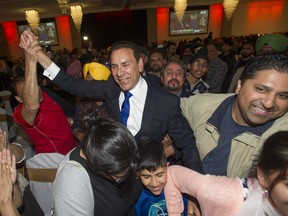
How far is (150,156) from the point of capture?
1.37 metres

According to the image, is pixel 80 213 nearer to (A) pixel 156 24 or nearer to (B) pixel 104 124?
(B) pixel 104 124

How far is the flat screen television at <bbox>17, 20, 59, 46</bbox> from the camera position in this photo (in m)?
12.4

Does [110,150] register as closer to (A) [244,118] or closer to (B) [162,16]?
(A) [244,118]

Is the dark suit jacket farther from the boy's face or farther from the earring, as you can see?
the earring

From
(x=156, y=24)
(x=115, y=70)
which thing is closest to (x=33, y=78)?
(x=115, y=70)

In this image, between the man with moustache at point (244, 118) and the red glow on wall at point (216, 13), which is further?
the red glow on wall at point (216, 13)

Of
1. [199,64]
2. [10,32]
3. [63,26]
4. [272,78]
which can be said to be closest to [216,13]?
[63,26]

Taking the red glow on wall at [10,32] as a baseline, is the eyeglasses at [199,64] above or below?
below

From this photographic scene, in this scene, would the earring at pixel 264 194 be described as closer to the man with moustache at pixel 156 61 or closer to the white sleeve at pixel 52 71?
the white sleeve at pixel 52 71

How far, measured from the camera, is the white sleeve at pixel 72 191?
3.06ft

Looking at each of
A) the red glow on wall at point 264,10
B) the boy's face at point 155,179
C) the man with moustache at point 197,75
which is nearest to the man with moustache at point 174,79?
the man with moustache at point 197,75

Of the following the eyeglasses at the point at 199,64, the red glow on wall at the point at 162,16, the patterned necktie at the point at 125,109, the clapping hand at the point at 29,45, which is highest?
the red glow on wall at the point at 162,16

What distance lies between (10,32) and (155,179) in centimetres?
1430

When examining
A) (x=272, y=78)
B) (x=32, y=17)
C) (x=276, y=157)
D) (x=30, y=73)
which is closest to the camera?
(x=276, y=157)
